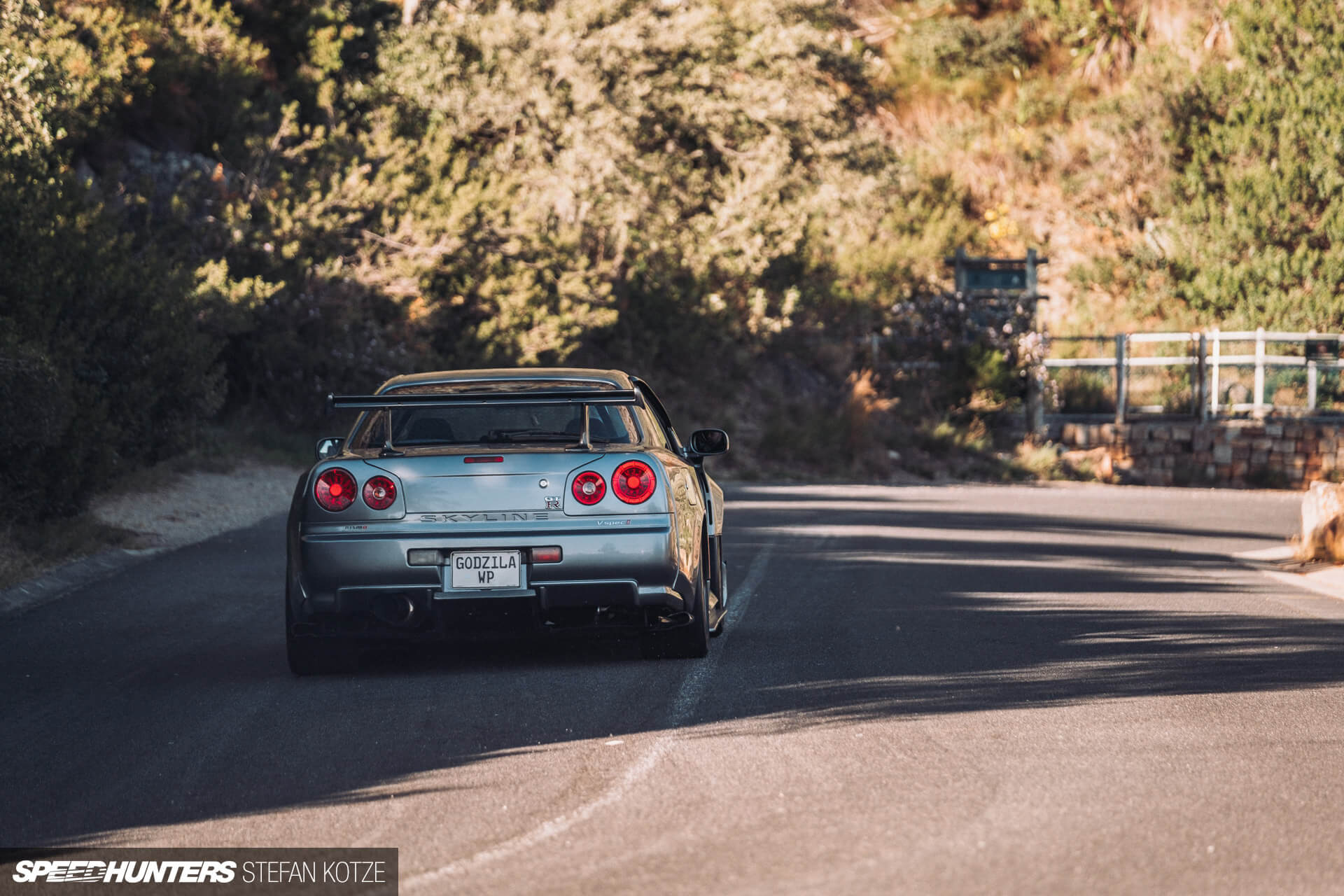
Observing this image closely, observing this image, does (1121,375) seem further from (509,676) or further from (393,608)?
(393,608)

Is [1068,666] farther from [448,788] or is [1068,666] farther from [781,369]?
[781,369]

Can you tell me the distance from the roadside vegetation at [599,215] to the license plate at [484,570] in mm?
5466

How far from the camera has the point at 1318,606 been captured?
11594 millimetres

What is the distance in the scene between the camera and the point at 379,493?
8250 millimetres

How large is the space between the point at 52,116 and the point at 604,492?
44.8 ft

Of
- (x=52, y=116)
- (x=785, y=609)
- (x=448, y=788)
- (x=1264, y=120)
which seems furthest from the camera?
(x=1264, y=120)

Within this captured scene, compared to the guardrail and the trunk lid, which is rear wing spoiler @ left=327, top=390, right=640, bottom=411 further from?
the guardrail

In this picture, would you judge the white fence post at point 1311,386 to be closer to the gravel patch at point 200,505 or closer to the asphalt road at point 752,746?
the gravel patch at point 200,505

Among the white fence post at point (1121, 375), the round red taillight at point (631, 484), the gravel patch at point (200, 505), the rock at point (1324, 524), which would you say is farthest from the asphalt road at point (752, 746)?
the white fence post at point (1121, 375)

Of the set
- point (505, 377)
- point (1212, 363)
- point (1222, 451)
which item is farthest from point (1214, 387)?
point (505, 377)

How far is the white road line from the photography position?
509 centimetres

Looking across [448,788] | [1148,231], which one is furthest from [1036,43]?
[448,788]

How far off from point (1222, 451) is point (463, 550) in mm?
25099

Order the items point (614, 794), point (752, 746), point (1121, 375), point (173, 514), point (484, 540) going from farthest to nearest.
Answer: point (1121, 375) < point (173, 514) < point (484, 540) < point (752, 746) < point (614, 794)
